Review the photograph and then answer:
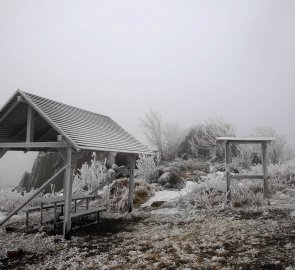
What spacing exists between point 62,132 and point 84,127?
5.74 feet

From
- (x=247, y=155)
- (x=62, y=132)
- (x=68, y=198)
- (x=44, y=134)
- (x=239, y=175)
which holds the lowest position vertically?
(x=68, y=198)

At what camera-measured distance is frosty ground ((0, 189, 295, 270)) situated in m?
A: 5.11

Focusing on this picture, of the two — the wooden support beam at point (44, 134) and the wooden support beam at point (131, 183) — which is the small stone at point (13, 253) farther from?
the wooden support beam at point (44, 134)

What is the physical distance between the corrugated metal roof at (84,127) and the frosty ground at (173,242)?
86.7 inches

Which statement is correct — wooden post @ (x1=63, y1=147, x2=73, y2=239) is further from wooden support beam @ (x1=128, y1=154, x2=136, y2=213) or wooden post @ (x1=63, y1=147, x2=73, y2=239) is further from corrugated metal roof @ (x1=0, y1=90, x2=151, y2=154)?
wooden support beam @ (x1=128, y1=154, x2=136, y2=213)

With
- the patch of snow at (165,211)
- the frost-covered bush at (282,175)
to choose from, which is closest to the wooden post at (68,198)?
the patch of snow at (165,211)

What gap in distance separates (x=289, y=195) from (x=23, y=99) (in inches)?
373

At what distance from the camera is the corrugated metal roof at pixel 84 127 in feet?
25.3

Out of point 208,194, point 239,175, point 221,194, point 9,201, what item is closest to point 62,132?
point 239,175

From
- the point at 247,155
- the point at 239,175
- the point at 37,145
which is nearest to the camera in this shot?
the point at 37,145

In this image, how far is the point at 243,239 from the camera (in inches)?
242

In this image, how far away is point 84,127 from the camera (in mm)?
9211

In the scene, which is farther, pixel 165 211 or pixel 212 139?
pixel 212 139

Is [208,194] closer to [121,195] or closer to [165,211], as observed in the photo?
[165,211]
